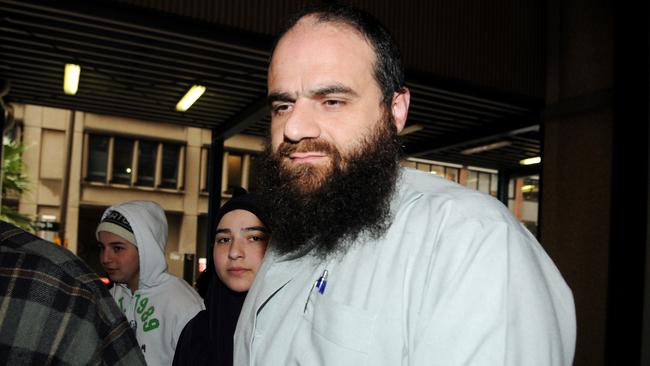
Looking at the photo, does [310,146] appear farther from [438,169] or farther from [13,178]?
[438,169]

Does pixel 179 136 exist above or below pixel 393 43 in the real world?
above

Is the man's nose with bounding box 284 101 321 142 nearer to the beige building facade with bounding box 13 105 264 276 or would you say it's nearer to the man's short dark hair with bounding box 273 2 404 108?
the man's short dark hair with bounding box 273 2 404 108

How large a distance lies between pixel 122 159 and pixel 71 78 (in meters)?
16.2

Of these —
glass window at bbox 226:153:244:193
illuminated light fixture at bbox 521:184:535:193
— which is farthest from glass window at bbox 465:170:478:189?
glass window at bbox 226:153:244:193

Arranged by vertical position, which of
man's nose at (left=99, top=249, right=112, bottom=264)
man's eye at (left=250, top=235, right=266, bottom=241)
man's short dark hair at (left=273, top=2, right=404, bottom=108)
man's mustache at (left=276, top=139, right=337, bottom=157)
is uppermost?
man's short dark hair at (left=273, top=2, right=404, bottom=108)

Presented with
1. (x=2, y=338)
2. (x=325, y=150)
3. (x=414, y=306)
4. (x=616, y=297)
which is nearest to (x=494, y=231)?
(x=414, y=306)

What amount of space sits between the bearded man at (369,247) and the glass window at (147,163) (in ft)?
82.6

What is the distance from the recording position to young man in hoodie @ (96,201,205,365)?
3439 mm

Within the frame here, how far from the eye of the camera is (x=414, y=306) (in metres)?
1.22

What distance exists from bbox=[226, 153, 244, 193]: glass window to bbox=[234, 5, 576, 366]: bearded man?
25.7 meters

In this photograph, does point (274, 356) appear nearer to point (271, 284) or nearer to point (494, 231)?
point (271, 284)

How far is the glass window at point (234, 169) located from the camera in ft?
89.2

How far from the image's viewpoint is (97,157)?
24.7 m

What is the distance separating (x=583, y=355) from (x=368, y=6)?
5.58 m
